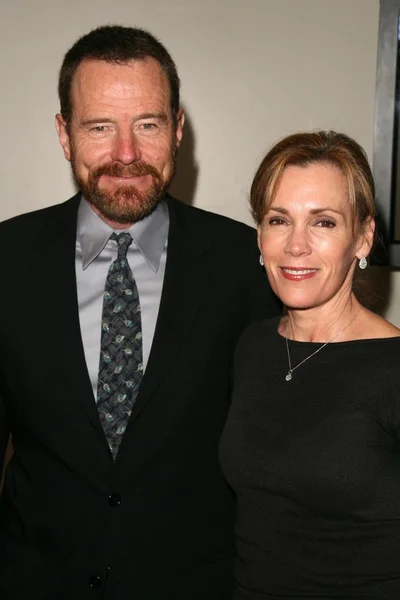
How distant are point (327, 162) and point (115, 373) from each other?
0.63 meters

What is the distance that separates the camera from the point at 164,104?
193 cm

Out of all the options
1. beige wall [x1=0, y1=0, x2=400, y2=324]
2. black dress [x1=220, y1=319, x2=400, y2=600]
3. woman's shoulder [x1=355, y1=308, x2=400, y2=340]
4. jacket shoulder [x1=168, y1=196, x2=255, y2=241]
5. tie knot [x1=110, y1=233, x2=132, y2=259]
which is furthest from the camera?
beige wall [x1=0, y1=0, x2=400, y2=324]

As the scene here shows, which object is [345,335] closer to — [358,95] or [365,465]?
[365,465]

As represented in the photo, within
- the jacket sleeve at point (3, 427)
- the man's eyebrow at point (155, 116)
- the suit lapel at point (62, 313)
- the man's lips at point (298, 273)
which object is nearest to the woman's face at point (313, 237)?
the man's lips at point (298, 273)

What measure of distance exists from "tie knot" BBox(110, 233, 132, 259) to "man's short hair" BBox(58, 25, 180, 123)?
29cm

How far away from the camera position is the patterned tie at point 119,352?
1.84 meters

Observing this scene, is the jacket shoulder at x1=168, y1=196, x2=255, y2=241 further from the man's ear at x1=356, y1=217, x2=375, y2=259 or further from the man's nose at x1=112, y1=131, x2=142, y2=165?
the man's ear at x1=356, y1=217, x2=375, y2=259

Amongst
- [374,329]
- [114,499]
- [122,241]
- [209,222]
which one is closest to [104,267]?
[122,241]

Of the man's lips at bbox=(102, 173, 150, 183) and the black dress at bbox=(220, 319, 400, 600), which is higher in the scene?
the man's lips at bbox=(102, 173, 150, 183)

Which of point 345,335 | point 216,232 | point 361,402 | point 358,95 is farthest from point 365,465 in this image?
point 358,95

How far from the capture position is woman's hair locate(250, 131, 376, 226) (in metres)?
1.71

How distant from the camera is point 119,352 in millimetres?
1862

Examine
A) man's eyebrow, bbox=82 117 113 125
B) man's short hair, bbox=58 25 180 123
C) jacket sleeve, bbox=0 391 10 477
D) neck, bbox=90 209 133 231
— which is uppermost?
man's short hair, bbox=58 25 180 123

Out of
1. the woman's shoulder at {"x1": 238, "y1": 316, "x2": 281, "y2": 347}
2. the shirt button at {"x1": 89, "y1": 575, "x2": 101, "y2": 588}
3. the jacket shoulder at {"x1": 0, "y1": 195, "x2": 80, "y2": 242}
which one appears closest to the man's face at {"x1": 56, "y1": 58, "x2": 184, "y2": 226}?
the jacket shoulder at {"x1": 0, "y1": 195, "x2": 80, "y2": 242}
